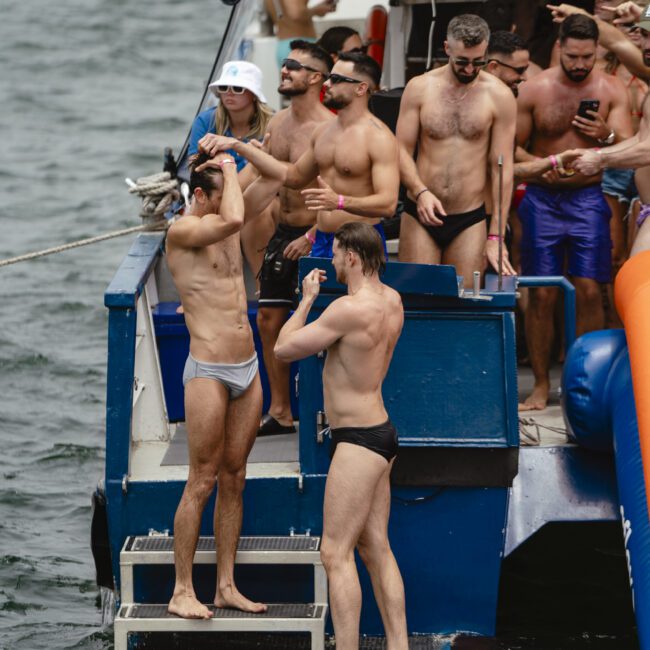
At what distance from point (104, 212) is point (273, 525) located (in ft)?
52.8

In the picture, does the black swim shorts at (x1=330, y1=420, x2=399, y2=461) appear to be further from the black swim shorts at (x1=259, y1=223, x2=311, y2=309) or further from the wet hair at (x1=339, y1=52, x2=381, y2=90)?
the wet hair at (x1=339, y1=52, x2=381, y2=90)

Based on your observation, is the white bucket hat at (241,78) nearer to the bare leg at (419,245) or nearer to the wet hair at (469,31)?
the bare leg at (419,245)

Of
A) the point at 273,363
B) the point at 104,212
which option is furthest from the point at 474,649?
the point at 104,212

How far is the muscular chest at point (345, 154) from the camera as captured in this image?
812cm

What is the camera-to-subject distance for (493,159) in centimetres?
862

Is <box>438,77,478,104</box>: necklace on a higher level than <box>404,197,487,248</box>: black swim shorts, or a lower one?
higher

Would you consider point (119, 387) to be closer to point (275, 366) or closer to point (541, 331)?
point (275, 366)

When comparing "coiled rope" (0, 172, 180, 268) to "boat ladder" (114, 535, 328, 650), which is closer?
"boat ladder" (114, 535, 328, 650)

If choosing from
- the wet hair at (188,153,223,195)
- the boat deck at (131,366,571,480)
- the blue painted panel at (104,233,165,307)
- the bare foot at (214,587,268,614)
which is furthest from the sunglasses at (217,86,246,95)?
the bare foot at (214,587,268,614)

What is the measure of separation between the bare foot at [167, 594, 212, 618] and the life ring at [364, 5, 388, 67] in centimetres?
649

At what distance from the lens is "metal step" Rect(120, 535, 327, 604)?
754cm

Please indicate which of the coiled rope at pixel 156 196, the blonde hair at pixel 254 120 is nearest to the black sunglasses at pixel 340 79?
the blonde hair at pixel 254 120

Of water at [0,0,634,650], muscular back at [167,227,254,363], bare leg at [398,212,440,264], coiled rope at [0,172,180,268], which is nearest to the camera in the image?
muscular back at [167,227,254,363]

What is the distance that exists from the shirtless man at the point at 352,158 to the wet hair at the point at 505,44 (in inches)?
51.8
